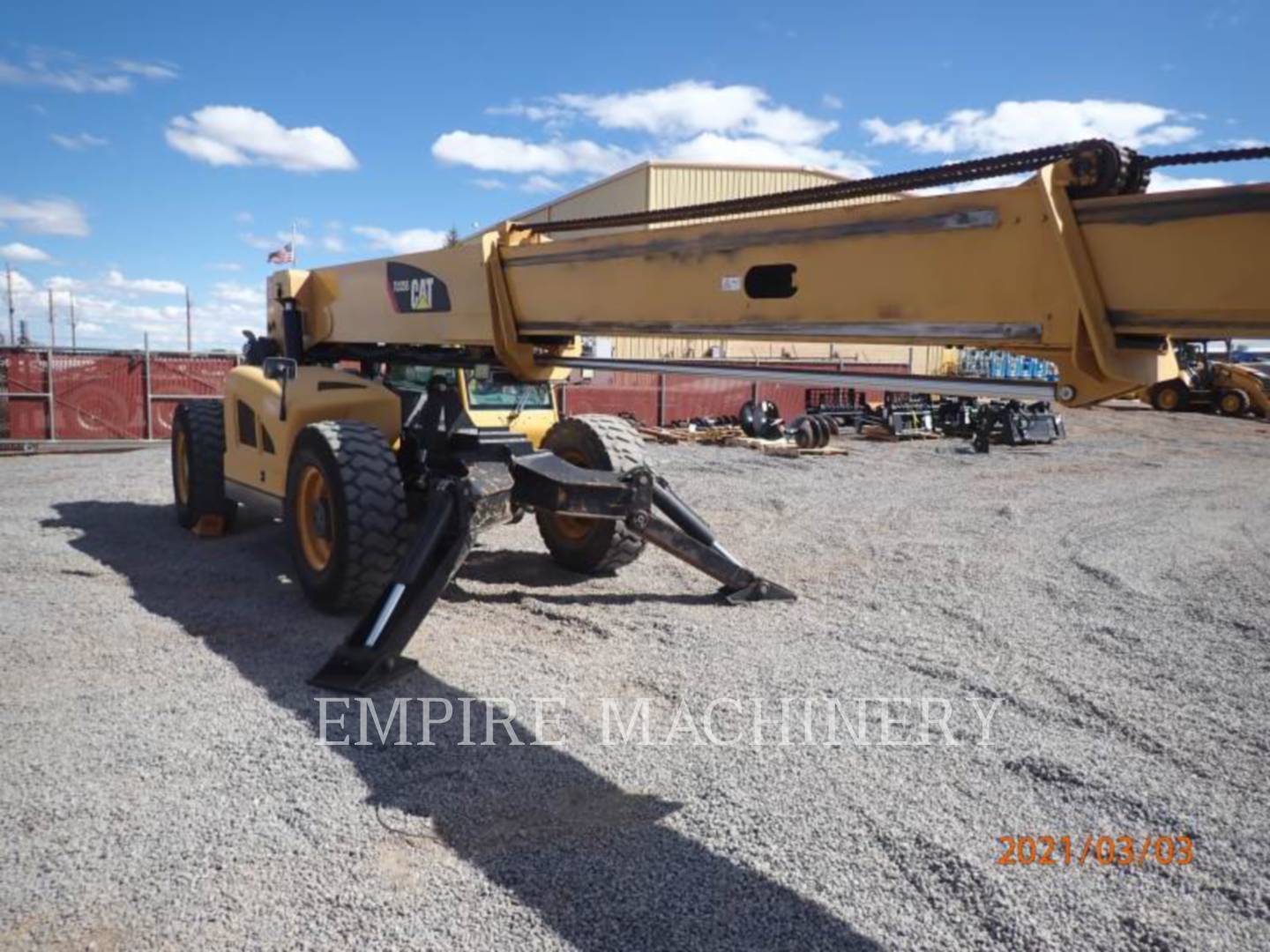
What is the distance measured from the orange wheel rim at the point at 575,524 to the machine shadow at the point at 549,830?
210 centimetres

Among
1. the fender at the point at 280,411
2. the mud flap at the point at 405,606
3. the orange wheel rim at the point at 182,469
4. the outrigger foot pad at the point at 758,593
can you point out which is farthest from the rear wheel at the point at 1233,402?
the mud flap at the point at 405,606

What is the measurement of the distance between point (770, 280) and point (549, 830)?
7.83ft

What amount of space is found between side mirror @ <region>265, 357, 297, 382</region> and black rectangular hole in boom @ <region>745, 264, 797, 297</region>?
13.1 ft

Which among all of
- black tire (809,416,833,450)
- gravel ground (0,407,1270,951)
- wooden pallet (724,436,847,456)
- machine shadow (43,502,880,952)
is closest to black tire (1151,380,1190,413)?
wooden pallet (724,436,847,456)

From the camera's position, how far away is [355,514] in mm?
5555

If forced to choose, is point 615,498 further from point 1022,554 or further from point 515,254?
point 1022,554

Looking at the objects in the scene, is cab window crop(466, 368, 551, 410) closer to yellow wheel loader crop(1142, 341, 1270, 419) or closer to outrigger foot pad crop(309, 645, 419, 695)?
outrigger foot pad crop(309, 645, 419, 695)

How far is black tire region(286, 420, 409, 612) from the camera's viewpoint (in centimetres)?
558

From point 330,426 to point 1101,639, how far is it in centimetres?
509

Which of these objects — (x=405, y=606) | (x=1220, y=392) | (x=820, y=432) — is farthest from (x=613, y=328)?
(x=1220, y=392)

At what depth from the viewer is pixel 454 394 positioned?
23.6 ft

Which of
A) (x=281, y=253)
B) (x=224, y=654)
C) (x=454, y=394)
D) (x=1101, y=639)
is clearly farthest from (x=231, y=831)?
Answer: (x=281, y=253)

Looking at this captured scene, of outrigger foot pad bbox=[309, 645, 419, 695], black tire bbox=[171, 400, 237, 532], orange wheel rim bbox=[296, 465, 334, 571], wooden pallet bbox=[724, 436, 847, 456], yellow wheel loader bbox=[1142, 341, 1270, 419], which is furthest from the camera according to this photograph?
yellow wheel loader bbox=[1142, 341, 1270, 419]

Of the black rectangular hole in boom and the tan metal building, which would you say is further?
the tan metal building
